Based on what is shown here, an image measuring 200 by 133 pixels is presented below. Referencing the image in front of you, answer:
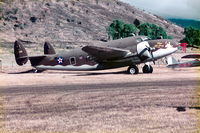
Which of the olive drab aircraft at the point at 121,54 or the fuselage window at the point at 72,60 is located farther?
the fuselage window at the point at 72,60

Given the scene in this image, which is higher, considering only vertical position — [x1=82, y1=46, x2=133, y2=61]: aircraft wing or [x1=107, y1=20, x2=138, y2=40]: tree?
[x1=107, y1=20, x2=138, y2=40]: tree

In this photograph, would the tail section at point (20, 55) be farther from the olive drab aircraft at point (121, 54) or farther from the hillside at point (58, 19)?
the hillside at point (58, 19)

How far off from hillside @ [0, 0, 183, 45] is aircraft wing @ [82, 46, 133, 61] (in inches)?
2266

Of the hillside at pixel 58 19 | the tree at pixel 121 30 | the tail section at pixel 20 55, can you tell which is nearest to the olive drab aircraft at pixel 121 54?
the tail section at pixel 20 55

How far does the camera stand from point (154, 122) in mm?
8758

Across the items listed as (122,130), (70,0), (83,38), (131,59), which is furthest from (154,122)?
(70,0)

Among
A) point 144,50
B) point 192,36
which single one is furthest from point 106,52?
point 192,36

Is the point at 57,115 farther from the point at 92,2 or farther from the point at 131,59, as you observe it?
the point at 92,2

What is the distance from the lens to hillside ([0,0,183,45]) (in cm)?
9294

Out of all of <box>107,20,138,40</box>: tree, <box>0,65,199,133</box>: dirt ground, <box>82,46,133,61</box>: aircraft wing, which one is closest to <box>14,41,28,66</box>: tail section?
<box>82,46,133,61</box>: aircraft wing

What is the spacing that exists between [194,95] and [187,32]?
85274 millimetres

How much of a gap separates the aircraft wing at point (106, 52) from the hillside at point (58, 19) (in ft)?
189

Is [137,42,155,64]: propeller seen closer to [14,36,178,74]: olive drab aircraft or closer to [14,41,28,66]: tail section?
[14,36,178,74]: olive drab aircraft

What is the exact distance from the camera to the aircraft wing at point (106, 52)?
27.8 metres
